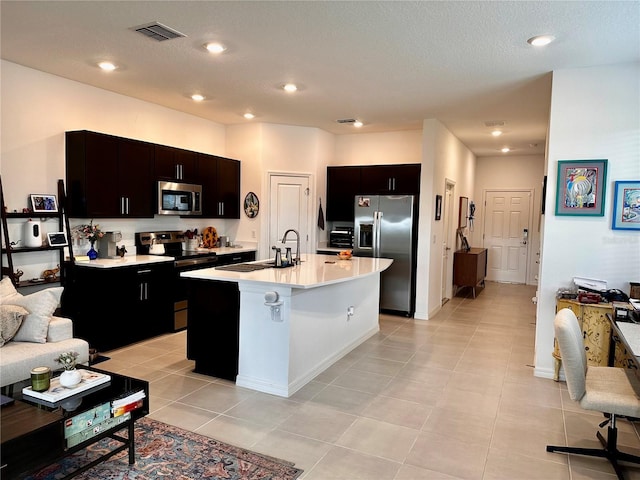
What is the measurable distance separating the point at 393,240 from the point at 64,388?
4695 millimetres

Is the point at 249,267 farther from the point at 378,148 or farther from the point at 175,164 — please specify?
the point at 378,148

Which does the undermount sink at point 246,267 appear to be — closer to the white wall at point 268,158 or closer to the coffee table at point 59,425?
the coffee table at point 59,425

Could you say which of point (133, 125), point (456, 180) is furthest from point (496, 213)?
point (133, 125)

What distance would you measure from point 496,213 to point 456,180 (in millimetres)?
2659

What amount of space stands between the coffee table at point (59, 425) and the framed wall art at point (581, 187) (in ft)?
12.1

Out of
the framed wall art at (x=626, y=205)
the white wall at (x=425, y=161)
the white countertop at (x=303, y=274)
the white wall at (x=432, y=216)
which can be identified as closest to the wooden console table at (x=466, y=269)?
the white wall at (x=432, y=216)

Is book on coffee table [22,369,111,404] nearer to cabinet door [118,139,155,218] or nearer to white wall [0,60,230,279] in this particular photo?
white wall [0,60,230,279]

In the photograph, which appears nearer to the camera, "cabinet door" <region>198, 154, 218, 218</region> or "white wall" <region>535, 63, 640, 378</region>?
"white wall" <region>535, 63, 640, 378</region>

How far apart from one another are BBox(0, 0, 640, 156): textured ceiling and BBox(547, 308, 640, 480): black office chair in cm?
198

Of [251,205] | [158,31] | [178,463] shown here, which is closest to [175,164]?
[251,205]

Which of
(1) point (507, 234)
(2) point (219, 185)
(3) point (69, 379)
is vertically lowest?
(3) point (69, 379)

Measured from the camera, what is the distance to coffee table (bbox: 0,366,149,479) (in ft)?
6.09

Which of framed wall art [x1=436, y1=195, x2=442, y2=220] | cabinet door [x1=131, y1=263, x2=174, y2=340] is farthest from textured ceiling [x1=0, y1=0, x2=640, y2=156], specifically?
cabinet door [x1=131, y1=263, x2=174, y2=340]

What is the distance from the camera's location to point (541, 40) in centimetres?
311
